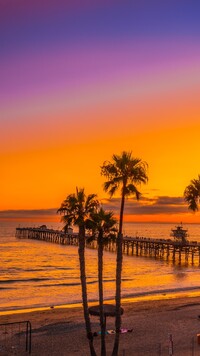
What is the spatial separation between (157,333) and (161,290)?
2682 cm

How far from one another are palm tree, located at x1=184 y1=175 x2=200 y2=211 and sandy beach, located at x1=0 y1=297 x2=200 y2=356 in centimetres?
955

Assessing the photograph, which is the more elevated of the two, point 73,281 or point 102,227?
point 102,227

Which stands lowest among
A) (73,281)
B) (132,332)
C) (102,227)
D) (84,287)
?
(73,281)

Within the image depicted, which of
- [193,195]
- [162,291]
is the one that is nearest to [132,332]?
[193,195]

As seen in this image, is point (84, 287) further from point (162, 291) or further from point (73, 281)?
point (73, 281)

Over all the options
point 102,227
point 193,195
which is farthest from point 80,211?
point 193,195

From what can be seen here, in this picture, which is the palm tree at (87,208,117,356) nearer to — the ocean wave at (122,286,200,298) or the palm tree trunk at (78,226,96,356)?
the palm tree trunk at (78,226,96,356)

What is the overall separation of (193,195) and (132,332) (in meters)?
11.4

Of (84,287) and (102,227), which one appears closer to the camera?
(84,287)

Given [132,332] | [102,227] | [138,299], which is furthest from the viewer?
[138,299]

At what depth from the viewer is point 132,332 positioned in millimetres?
31531

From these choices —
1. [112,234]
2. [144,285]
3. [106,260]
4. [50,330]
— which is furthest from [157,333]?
[106,260]

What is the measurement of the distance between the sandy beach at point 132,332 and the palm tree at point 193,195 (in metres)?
9.55

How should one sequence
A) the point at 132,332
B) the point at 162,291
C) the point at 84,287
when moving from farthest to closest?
the point at 162,291 → the point at 132,332 → the point at 84,287
